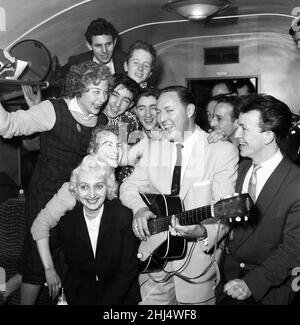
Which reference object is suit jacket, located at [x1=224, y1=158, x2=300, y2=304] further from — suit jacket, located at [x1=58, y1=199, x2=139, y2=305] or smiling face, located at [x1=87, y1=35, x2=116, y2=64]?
smiling face, located at [x1=87, y1=35, x2=116, y2=64]

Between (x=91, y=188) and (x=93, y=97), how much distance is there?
0.37m

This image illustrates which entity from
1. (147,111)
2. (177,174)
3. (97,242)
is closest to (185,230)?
(177,174)

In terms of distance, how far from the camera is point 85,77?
175cm

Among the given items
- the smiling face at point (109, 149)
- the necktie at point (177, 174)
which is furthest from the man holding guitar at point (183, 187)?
the smiling face at point (109, 149)

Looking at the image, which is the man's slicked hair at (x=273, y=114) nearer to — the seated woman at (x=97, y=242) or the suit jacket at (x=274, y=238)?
the suit jacket at (x=274, y=238)

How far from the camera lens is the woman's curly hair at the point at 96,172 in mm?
1751

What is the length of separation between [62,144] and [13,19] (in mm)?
608

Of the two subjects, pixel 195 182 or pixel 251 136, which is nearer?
pixel 251 136

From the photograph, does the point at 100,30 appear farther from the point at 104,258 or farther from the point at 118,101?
the point at 104,258

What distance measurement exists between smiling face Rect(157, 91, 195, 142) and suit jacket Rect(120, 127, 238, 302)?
0.06m

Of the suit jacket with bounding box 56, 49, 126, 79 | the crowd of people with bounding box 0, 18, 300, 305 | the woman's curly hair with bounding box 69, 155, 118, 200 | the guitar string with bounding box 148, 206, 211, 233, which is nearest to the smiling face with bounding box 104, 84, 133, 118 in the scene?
the crowd of people with bounding box 0, 18, 300, 305
